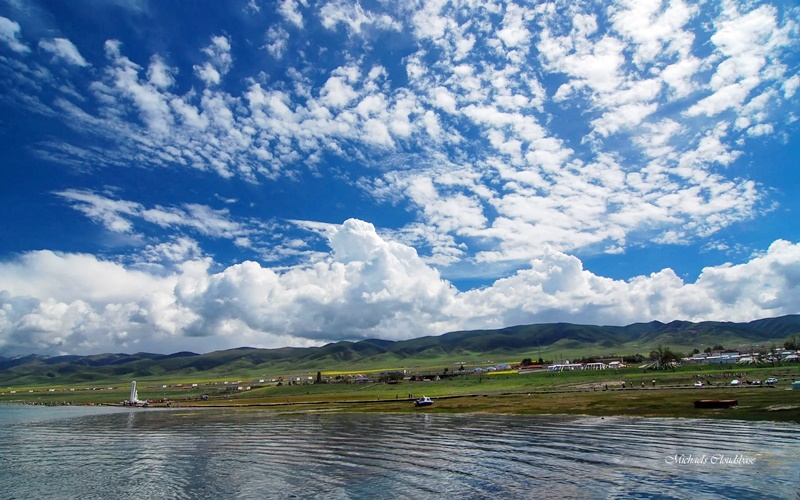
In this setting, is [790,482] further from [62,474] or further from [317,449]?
[62,474]

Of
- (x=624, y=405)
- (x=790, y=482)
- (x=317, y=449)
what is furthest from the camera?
(x=624, y=405)

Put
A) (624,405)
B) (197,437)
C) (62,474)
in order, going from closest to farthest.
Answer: (62,474) → (197,437) → (624,405)

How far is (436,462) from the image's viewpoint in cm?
3744

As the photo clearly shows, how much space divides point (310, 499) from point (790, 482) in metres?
26.6

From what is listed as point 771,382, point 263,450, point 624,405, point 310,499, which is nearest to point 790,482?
point 310,499

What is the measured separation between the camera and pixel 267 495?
1150 inches

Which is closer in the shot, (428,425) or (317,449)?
(317,449)

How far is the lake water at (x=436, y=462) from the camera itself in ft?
94.6

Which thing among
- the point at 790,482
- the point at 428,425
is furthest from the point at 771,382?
the point at 790,482

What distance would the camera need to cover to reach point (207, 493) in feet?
99.8

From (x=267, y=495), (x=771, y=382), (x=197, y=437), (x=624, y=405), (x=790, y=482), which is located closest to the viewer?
(x=790, y=482)

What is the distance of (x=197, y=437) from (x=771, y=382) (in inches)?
4081

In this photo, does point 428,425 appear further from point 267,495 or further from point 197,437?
point 267,495

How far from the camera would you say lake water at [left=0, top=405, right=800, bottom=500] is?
→ 2883cm
